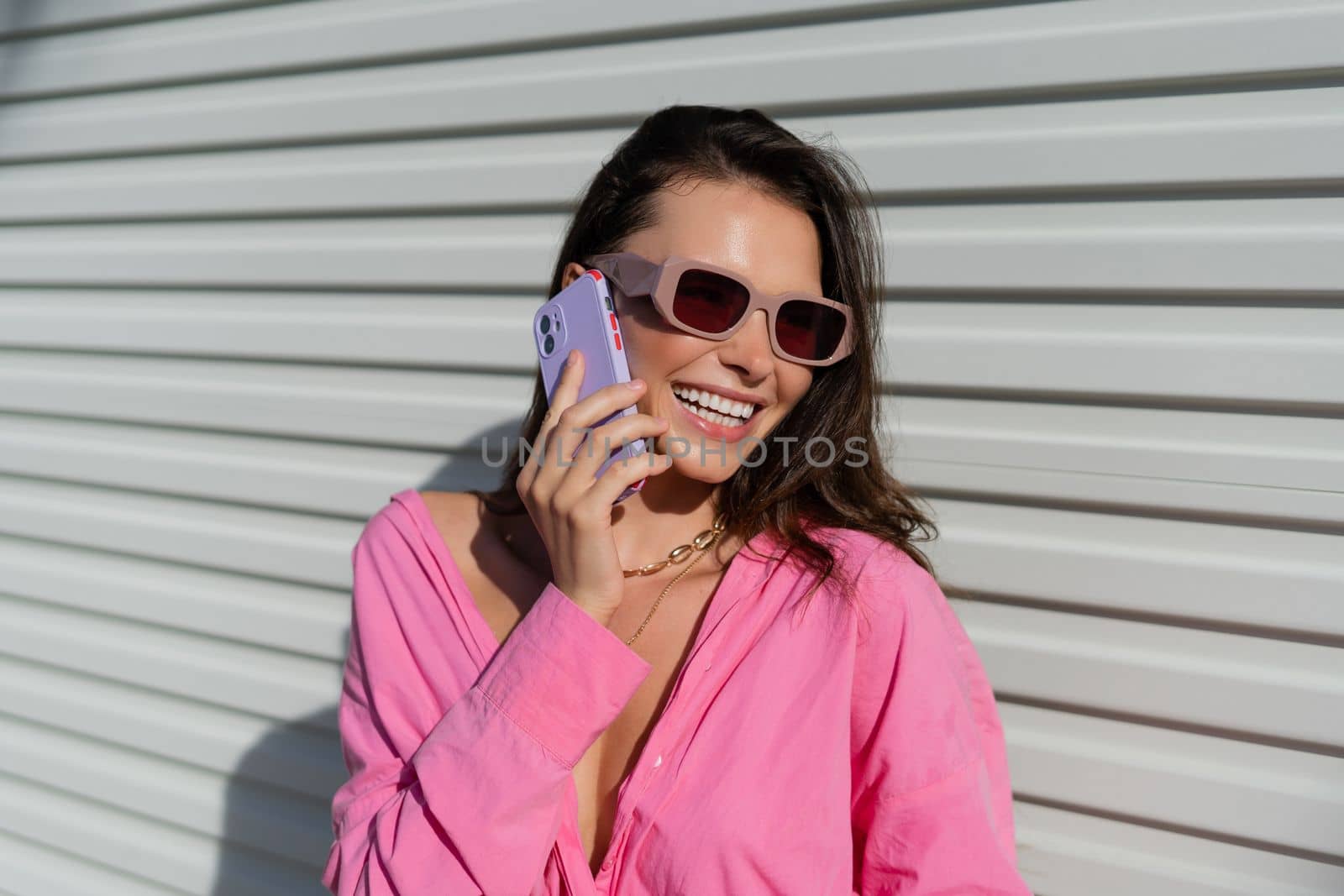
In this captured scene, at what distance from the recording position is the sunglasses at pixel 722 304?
1494mm

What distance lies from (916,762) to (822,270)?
93cm

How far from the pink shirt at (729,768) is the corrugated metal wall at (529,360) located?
0.64 metres

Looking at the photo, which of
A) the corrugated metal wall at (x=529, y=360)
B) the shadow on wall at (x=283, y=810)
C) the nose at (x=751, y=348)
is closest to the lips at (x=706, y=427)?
the nose at (x=751, y=348)

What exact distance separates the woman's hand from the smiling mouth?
0.10 m

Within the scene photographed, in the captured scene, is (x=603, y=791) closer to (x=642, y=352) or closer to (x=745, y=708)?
(x=745, y=708)

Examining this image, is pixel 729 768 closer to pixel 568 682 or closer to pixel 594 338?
pixel 568 682

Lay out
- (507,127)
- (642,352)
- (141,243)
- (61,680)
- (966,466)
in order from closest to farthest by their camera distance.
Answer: (642,352), (966,466), (507,127), (141,243), (61,680)

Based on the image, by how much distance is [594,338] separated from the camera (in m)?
1.60

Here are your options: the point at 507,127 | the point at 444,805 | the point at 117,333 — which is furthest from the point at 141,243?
the point at 444,805

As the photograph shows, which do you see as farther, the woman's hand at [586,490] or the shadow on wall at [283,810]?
the shadow on wall at [283,810]

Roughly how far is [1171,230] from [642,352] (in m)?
1.20

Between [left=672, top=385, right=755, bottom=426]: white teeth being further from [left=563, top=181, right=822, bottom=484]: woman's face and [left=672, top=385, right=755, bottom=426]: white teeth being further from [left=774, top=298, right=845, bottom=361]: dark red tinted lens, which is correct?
[left=774, top=298, right=845, bottom=361]: dark red tinted lens

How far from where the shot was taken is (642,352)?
1.60m

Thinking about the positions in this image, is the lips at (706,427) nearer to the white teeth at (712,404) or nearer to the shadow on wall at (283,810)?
the white teeth at (712,404)
